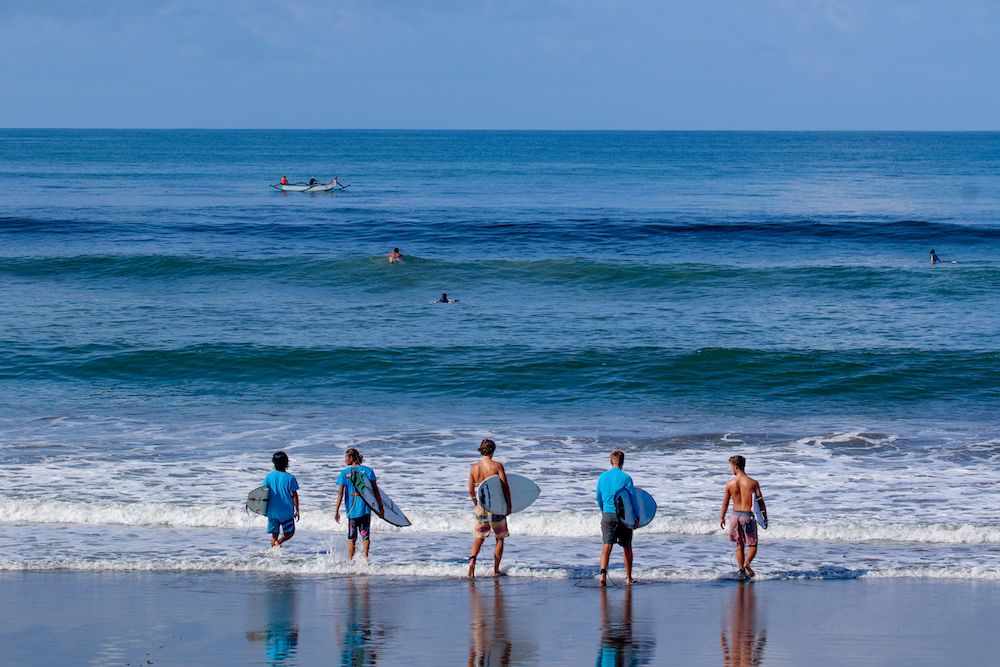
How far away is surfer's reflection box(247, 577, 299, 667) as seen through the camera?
9585mm

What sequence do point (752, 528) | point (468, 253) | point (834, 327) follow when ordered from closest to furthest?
point (752, 528) → point (834, 327) → point (468, 253)

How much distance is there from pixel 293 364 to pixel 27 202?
43778 mm

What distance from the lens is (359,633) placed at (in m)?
10.2

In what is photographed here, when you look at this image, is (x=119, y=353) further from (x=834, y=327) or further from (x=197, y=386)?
(x=834, y=327)

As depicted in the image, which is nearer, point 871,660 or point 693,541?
point 871,660

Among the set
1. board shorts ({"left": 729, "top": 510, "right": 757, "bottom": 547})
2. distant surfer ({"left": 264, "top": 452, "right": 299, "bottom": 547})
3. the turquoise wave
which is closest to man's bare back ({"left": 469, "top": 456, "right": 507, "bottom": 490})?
distant surfer ({"left": 264, "top": 452, "right": 299, "bottom": 547})

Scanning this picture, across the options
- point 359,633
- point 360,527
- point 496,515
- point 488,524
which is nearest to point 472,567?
point 488,524

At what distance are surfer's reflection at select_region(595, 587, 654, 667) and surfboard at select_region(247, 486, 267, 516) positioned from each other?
3977mm

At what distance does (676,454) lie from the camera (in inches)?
698

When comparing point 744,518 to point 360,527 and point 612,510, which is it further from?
point 360,527

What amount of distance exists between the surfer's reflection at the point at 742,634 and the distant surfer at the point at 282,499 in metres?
4.91

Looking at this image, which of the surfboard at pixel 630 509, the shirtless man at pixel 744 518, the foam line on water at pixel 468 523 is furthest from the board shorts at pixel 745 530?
the foam line on water at pixel 468 523

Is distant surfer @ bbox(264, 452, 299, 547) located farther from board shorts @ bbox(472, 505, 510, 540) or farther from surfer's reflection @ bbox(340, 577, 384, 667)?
board shorts @ bbox(472, 505, 510, 540)

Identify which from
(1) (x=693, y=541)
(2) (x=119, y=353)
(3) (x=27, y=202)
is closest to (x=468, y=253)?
(2) (x=119, y=353)
